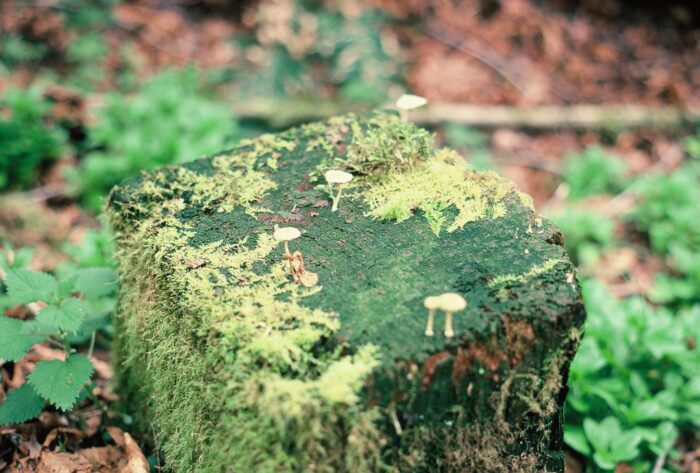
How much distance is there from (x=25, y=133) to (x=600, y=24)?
6416mm

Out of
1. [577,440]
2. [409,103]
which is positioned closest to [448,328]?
[409,103]

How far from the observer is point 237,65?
6742mm

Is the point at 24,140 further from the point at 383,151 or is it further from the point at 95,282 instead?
the point at 383,151

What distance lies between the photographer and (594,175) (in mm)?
5430

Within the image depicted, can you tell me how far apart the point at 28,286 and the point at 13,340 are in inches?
9.0

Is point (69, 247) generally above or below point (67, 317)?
below

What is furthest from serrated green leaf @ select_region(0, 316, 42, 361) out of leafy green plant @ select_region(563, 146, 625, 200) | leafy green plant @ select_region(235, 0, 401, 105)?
leafy green plant @ select_region(563, 146, 625, 200)

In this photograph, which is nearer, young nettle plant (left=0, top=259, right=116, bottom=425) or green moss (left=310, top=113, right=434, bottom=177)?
young nettle plant (left=0, top=259, right=116, bottom=425)

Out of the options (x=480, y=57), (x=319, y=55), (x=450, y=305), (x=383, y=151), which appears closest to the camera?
(x=450, y=305)

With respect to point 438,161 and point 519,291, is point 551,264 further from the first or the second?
point 438,161

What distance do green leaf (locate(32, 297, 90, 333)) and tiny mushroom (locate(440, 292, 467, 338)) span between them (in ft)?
4.77

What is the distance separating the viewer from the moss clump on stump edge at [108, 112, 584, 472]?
6.21ft

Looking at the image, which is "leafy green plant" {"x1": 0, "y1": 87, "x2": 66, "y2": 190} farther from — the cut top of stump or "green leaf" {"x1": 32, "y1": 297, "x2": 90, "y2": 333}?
"green leaf" {"x1": 32, "y1": 297, "x2": 90, "y2": 333}

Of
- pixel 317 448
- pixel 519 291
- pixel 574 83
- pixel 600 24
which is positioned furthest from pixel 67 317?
pixel 600 24
